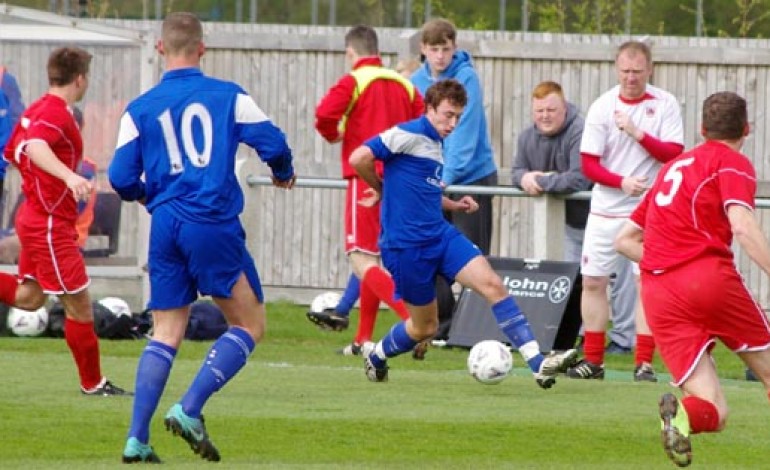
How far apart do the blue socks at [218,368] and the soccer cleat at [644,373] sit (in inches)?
188

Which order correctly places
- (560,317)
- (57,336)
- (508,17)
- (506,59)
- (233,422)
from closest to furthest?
(233,422), (560,317), (57,336), (506,59), (508,17)

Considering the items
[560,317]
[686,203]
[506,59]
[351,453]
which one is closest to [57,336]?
[560,317]

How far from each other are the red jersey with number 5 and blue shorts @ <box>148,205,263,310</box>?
1.91 metres

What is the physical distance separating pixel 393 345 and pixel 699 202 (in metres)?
4.21

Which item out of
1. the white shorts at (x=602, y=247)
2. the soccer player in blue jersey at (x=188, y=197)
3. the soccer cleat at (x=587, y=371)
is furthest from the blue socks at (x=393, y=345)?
the soccer player in blue jersey at (x=188, y=197)

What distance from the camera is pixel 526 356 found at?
42.0 ft

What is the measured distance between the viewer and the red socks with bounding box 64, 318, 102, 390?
40.7 ft

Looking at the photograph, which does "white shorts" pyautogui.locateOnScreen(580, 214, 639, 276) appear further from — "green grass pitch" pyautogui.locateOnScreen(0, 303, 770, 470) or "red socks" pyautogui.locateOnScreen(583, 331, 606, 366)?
"green grass pitch" pyautogui.locateOnScreen(0, 303, 770, 470)

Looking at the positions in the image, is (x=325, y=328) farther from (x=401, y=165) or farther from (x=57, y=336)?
(x=401, y=165)

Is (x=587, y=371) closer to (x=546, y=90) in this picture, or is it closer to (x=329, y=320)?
(x=546, y=90)

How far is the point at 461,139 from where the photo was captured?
53.8 feet

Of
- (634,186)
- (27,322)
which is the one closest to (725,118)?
(634,186)

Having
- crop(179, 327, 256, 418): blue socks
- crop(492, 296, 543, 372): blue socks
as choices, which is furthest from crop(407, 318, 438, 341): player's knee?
crop(179, 327, 256, 418): blue socks

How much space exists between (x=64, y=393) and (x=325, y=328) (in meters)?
4.46
